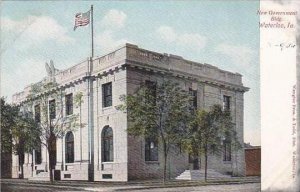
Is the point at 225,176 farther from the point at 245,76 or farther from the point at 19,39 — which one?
the point at 19,39

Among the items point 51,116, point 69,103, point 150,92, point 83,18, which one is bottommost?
point 51,116

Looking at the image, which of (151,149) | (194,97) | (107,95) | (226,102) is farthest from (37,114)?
(226,102)

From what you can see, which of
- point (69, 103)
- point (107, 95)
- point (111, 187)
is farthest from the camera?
point (69, 103)

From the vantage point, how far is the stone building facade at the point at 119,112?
4324 millimetres

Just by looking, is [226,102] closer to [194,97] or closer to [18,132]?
[194,97]

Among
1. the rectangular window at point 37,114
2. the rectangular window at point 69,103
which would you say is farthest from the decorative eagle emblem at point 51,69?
the rectangular window at point 37,114

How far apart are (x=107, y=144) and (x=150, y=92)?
67cm

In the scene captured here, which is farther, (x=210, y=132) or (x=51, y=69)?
(x=210, y=132)

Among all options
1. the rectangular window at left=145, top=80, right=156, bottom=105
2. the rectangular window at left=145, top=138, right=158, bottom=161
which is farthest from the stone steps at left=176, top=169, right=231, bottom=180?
the rectangular window at left=145, top=80, right=156, bottom=105

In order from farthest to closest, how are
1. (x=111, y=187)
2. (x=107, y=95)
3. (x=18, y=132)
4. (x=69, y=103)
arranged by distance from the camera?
(x=18, y=132) → (x=69, y=103) → (x=107, y=95) → (x=111, y=187)

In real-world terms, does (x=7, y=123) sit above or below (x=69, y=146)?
above

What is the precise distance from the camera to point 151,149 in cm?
440

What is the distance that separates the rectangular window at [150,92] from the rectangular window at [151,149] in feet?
1.28

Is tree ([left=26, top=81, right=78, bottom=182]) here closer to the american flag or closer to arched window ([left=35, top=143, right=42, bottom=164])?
arched window ([left=35, top=143, right=42, bottom=164])
